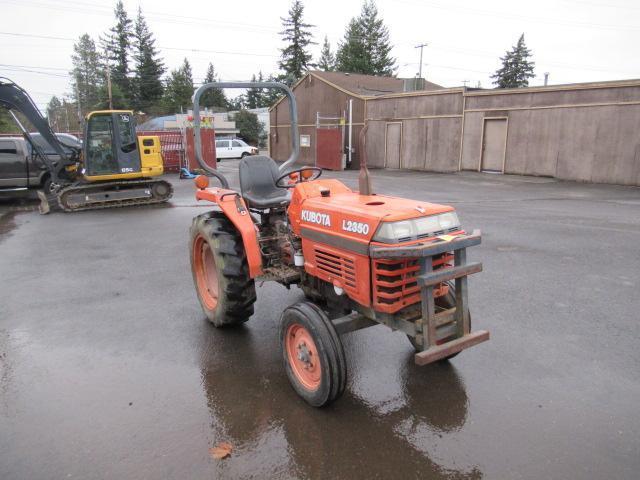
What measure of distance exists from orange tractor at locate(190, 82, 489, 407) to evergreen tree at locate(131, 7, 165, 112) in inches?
2393

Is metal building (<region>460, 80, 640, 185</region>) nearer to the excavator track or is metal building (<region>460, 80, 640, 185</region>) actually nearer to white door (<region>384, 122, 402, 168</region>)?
white door (<region>384, 122, 402, 168</region>)

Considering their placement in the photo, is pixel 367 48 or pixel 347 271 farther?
pixel 367 48

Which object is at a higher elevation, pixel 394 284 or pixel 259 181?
pixel 259 181

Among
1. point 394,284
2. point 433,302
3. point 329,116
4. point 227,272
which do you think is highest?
point 329,116

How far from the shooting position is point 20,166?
13094 millimetres

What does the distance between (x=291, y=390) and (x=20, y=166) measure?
12805 millimetres

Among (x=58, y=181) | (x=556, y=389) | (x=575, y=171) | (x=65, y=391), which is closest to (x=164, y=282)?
(x=65, y=391)

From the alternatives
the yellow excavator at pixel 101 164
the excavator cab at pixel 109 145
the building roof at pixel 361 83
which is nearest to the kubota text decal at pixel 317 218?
the yellow excavator at pixel 101 164

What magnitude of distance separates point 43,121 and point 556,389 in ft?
42.1

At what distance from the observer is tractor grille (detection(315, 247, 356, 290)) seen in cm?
314

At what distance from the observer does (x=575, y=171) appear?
16359 mm

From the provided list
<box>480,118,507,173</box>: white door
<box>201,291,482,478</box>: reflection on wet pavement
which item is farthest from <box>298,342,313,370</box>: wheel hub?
<box>480,118,507,173</box>: white door

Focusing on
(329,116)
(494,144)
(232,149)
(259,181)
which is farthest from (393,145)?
(259,181)

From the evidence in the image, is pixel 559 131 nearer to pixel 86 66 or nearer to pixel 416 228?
pixel 416 228
